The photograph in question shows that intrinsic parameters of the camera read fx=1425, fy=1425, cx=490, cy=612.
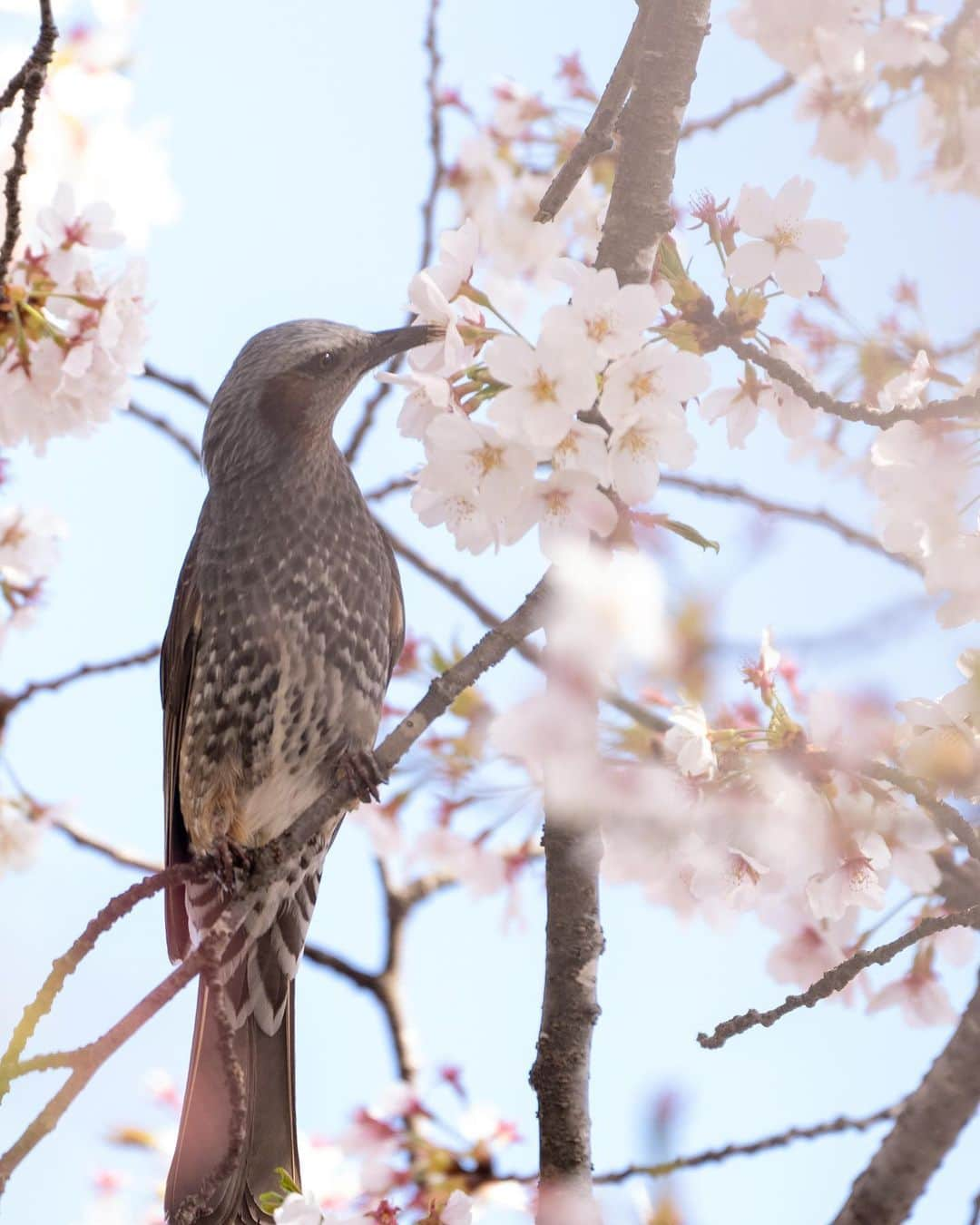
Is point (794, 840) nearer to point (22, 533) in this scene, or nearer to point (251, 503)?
point (251, 503)

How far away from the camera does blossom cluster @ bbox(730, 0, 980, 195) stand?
3051 mm

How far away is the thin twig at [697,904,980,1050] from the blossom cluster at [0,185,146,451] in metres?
1.77

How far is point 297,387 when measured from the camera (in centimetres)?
357

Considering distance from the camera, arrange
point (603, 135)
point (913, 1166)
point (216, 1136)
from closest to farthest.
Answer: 1. point (913, 1166)
2. point (603, 135)
3. point (216, 1136)

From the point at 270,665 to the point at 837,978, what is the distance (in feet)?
6.05

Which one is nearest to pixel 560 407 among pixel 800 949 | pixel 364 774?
pixel 364 774

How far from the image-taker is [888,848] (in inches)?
91.1

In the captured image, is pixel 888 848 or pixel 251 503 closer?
pixel 888 848

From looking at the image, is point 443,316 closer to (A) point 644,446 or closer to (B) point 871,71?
(A) point 644,446

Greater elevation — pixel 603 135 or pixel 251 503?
pixel 251 503

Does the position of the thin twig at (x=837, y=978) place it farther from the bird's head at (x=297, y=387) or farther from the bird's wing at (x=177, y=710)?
the bird's head at (x=297, y=387)

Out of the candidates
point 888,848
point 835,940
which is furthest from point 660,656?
point 835,940

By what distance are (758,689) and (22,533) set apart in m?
2.06

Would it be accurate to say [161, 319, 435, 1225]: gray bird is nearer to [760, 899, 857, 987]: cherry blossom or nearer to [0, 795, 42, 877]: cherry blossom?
[0, 795, 42, 877]: cherry blossom
